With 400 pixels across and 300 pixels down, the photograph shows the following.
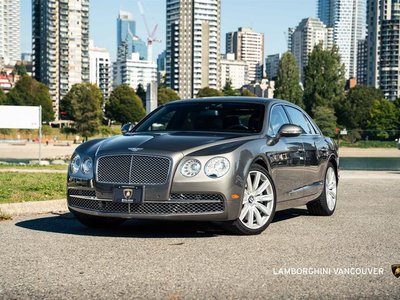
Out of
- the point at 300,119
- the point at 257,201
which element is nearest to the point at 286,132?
the point at 257,201

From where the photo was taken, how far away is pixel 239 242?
6578 millimetres

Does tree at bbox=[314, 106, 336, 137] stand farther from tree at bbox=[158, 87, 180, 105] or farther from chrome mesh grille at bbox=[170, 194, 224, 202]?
chrome mesh grille at bbox=[170, 194, 224, 202]

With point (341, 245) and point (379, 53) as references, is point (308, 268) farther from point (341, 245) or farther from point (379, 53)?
point (379, 53)

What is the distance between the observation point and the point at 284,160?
7832 millimetres

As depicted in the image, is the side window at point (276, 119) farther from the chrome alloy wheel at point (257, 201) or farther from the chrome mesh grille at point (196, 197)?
the chrome mesh grille at point (196, 197)

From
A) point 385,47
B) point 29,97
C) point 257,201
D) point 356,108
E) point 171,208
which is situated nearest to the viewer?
point 171,208

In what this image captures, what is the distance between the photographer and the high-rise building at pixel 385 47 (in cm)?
18262

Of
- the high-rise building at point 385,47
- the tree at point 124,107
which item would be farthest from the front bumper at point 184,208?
the high-rise building at point 385,47

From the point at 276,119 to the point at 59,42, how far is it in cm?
15961

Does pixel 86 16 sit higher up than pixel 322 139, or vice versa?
pixel 86 16

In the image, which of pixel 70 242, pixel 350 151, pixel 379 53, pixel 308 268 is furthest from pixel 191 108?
pixel 379 53

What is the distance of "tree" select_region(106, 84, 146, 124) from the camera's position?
12281 centimetres

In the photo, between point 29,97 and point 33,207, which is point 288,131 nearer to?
point 33,207

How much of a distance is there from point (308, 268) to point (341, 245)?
4.26 feet
